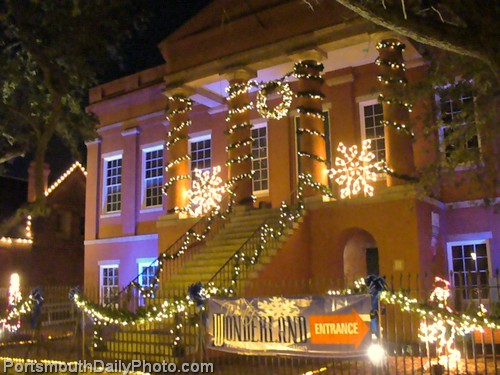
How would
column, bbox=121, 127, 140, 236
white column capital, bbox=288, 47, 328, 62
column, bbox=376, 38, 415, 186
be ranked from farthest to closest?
A: column, bbox=121, 127, 140, 236 < white column capital, bbox=288, 47, 328, 62 < column, bbox=376, 38, 415, 186

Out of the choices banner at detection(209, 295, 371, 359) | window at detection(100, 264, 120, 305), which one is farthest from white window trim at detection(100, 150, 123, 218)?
banner at detection(209, 295, 371, 359)

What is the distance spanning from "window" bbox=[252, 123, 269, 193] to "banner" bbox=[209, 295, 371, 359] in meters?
11.0

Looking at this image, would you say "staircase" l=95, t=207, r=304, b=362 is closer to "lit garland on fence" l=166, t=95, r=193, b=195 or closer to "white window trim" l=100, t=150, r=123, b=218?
"lit garland on fence" l=166, t=95, r=193, b=195

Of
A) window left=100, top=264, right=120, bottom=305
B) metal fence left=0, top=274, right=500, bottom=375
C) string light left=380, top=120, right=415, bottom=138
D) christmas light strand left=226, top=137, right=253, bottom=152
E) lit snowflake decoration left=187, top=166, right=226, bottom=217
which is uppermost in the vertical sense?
christmas light strand left=226, top=137, right=253, bottom=152

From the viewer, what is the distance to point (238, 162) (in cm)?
1805

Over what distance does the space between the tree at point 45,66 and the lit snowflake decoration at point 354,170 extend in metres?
7.88

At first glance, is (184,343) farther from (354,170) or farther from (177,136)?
(177,136)

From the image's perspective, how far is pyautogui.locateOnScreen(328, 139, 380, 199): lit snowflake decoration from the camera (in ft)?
56.9

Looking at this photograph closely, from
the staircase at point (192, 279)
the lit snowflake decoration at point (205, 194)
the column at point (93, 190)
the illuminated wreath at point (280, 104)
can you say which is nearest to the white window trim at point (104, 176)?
the column at point (93, 190)

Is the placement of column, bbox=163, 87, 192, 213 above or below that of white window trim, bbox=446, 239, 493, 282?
above

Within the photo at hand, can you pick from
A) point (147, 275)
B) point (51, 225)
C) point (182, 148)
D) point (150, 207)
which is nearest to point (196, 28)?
point (182, 148)

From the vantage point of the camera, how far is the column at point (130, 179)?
77.5 feet

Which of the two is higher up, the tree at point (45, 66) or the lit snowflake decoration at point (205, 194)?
the tree at point (45, 66)

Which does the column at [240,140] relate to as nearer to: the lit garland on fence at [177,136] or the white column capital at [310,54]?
the white column capital at [310,54]
